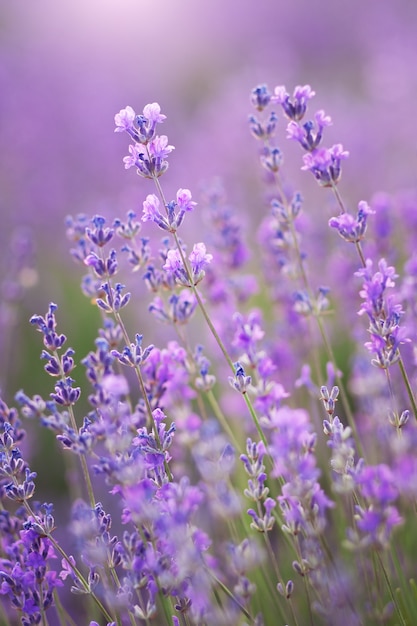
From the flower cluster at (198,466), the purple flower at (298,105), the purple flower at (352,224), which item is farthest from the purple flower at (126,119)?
the purple flower at (352,224)

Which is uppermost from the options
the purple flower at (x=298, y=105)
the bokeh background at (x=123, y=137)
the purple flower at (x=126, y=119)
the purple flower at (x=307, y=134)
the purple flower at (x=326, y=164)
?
the bokeh background at (x=123, y=137)

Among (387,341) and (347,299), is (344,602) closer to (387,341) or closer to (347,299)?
(387,341)

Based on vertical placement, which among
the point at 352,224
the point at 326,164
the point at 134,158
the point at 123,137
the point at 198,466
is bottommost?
the point at 198,466

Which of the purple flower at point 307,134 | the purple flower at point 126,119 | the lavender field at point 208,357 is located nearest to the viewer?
the lavender field at point 208,357

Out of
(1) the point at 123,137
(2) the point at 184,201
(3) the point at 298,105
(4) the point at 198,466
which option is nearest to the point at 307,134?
(3) the point at 298,105

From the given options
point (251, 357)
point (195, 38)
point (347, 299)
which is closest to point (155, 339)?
point (347, 299)

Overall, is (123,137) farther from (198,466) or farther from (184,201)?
(198,466)

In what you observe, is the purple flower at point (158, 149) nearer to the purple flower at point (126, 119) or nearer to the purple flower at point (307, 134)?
the purple flower at point (126, 119)
